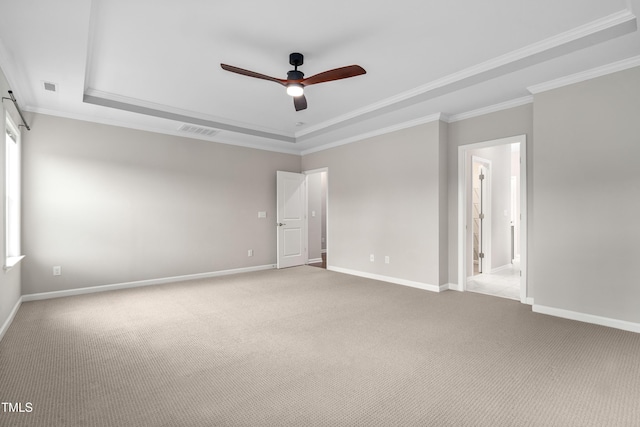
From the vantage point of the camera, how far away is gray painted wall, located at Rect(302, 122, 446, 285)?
4.88 meters

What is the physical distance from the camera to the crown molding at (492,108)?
13.4ft

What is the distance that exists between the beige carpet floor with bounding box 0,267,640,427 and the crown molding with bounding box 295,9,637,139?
2678 millimetres

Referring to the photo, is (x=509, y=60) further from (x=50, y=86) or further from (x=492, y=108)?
(x=50, y=86)

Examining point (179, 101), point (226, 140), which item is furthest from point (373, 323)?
point (226, 140)

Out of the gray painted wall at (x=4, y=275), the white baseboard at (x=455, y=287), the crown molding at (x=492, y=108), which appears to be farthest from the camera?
the white baseboard at (x=455, y=287)

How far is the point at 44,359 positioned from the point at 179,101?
3309 millimetres

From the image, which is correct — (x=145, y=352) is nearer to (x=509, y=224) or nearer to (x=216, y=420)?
(x=216, y=420)

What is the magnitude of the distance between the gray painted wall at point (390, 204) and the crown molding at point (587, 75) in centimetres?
136

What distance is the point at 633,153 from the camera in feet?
10.4

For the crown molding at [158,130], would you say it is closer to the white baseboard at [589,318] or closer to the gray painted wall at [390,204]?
the gray painted wall at [390,204]

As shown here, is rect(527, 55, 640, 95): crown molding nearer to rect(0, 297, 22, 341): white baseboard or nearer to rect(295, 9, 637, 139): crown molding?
rect(295, 9, 637, 139): crown molding

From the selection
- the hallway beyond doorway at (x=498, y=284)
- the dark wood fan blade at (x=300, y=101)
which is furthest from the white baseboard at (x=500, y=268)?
the dark wood fan blade at (x=300, y=101)

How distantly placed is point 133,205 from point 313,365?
4126 millimetres

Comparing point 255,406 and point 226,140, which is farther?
point 226,140
